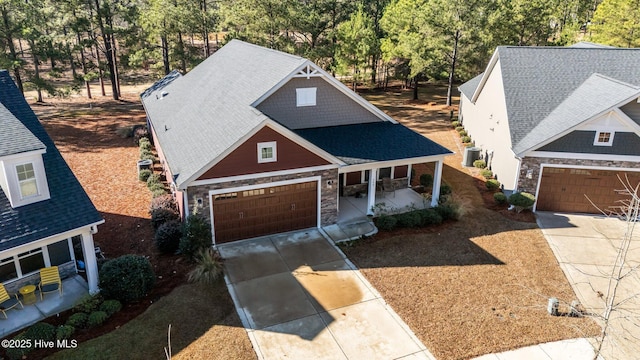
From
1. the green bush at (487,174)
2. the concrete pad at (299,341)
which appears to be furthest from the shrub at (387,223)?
the green bush at (487,174)

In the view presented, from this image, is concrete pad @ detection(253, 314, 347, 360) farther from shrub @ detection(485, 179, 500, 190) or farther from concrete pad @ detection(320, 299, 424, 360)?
shrub @ detection(485, 179, 500, 190)

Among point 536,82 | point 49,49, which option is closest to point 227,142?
point 536,82

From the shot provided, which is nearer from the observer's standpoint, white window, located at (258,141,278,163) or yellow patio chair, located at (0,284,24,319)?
yellow patio chair, located at (0,284,24,319)

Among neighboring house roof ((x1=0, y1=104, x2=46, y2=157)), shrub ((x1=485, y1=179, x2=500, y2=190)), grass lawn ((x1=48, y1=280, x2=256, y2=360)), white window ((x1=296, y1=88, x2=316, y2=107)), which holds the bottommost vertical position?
grass lawn ((x1=48, y1=280, x2=256, y2=360))

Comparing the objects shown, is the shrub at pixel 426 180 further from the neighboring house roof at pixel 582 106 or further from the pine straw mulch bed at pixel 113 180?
the pine straw mulch bed at pixel 113 180

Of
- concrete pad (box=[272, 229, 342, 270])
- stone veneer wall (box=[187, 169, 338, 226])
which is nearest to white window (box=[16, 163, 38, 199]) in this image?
stone veneer wall (box=[187, 169, 338, 226])

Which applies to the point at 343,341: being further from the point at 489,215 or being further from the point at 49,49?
the point at 49,49

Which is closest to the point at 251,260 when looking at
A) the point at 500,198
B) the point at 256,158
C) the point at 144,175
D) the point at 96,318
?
the point at 256,158
